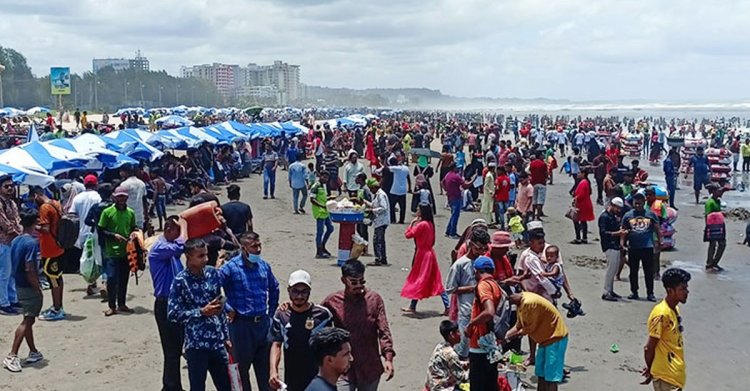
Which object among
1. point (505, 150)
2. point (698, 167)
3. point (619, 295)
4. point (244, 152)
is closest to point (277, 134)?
point (244, 152)

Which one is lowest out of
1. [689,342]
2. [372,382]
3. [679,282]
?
[689,342]

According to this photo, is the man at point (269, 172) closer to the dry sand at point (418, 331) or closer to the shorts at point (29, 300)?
the dry sand at point (418, 331)

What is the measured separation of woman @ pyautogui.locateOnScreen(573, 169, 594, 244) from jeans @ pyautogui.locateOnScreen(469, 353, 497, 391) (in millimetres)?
9405

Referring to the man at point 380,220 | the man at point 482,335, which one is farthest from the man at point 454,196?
the man at point 482,335

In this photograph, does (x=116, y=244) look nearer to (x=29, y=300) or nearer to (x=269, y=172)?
(x=29, y=300)

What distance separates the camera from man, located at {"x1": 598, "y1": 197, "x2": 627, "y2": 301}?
11.2m

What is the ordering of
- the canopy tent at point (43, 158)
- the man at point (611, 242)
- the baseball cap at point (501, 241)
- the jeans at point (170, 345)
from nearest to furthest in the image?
1. the jeans at point (170, 345)
2. the baseball cap at point (501, 241)
3. the man at point (611, 242)
4. the canopy tent at point (43, 158)

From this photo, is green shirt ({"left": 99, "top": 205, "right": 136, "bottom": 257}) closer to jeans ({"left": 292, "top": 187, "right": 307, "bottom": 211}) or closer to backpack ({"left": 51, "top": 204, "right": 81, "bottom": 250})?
backpack ({"left": 51, "top": 204, "right": 81, "bottom": 250})

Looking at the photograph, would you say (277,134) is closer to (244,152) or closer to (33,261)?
(244,152)

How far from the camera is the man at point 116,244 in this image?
9.52 m

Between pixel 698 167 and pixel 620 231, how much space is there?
Answer: 12.2 meters

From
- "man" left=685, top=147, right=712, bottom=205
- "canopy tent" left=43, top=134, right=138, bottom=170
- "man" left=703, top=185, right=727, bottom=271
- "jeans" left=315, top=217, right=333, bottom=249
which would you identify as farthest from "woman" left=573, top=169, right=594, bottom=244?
"canopy tent" left=43, top=134, right=138, bottom=170

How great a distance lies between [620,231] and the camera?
36.7ft

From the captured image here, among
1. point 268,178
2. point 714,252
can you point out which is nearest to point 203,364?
point 714,252
